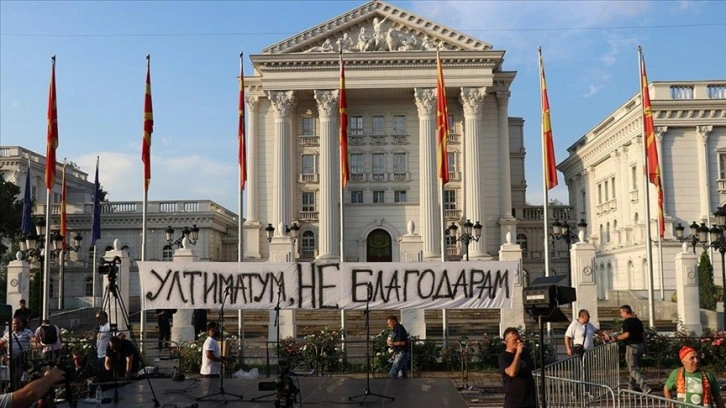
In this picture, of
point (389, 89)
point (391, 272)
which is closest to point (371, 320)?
point (391, 272)

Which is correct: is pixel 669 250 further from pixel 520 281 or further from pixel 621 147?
pixel 520 281

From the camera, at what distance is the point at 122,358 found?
1609 centimetres

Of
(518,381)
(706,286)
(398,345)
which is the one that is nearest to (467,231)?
(706,286)

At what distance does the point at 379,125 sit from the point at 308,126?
5.71m

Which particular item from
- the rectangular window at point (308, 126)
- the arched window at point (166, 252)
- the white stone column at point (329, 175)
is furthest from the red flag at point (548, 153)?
the arched window at point (166, 252)

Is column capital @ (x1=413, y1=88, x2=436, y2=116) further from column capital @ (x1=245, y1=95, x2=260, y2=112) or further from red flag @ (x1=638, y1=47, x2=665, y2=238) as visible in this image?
red flag @ (x1=638, y1=47, x2=665, y2=238)

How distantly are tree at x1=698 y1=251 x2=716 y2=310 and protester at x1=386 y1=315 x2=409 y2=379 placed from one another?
26993 mm

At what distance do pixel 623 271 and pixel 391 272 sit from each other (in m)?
38.5

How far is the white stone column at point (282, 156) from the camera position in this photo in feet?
184

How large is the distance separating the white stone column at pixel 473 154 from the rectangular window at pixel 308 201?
12053 mm

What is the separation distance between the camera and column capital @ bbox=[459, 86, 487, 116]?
182 ft

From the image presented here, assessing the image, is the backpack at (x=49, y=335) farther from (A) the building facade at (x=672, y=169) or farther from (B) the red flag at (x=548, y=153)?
(A) the building facade at (x=672, y=169)

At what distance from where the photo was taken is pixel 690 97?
160 feet

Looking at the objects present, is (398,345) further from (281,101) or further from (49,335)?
(281,101)
